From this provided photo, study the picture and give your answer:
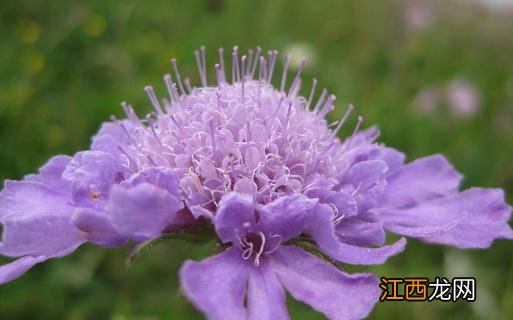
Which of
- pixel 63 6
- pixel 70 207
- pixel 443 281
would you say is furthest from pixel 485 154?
pixel 63 6

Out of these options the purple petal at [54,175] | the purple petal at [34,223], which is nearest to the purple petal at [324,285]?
the purple petal at [34,223]

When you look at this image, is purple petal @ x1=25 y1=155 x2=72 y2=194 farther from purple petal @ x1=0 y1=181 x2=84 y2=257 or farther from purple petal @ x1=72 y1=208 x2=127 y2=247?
purple petal @ x1=72 y1=208 x2=127 y2=247

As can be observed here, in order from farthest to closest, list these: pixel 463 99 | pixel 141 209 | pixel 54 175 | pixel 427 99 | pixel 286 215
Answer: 1. pixel 463 99
2. pixel 427 99
3. pixel 54 175
4. pixel 286 215
5. pixel 141 209

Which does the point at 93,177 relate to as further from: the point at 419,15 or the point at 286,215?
the point at 419,15

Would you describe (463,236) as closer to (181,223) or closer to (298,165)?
(298,165)

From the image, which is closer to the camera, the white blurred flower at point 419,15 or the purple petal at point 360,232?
the purple petal at point 360,232

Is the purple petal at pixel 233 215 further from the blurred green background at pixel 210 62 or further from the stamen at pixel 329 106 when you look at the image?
the blurred green background at pixel 210 62

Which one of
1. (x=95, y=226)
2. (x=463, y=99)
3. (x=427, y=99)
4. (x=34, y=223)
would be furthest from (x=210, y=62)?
(x=95, y=226)
